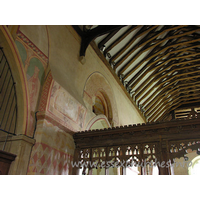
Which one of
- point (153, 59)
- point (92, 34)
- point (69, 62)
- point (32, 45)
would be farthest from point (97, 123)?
point (153, 59)

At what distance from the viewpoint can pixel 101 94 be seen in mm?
6762

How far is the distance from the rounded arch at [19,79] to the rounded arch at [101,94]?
83.0 inches

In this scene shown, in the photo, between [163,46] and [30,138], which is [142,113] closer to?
[163,46]

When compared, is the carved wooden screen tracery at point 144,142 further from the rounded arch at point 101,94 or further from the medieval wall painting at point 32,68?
Result: the rounded arch at point 101,94

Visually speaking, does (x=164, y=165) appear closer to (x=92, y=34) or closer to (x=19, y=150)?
(x=19, y=150)

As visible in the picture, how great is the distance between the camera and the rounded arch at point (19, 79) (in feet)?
10.6

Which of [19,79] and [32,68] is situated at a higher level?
[32,68]

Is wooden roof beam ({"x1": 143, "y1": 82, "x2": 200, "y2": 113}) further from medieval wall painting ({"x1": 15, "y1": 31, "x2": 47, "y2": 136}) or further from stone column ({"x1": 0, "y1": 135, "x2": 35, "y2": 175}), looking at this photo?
stone column ({"x1": 0, "y1": 135, "x2": 35, "y2": 175})

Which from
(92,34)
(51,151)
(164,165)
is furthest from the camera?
(92,34)

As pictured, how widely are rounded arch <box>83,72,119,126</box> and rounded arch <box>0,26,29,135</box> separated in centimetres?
211

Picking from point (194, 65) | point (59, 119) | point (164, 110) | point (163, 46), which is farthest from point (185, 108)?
point (59, 119)

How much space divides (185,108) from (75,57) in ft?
35.9

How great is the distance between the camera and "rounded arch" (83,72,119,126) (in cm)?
564

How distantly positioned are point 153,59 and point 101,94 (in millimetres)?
3503
